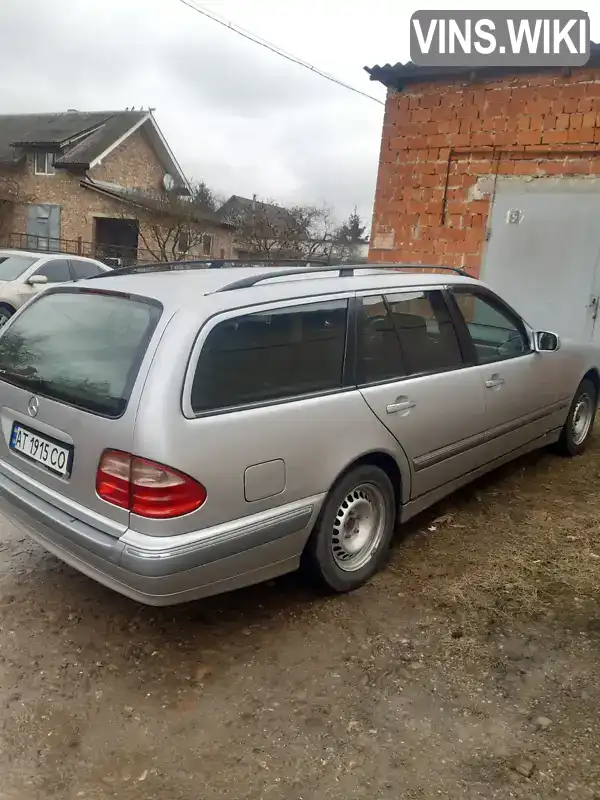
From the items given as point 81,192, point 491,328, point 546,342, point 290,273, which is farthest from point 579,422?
point 81,192

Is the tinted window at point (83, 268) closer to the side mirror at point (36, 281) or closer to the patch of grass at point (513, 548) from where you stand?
the side mirror at point (36, 281)

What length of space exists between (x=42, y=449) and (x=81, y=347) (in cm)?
48

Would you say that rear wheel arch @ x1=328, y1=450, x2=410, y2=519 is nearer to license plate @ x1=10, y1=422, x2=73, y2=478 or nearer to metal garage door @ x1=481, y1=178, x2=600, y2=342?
license plate @ x1=10, y1=422, x2=73, y2=478

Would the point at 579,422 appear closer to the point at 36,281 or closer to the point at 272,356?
the point at 272,356

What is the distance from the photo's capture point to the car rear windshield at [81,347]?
8.56ft

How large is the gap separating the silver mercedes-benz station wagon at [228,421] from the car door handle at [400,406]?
0.03ft

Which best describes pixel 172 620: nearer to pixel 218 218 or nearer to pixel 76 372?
pixel 76 372

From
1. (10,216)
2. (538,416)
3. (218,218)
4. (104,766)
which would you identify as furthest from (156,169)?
(104,766)

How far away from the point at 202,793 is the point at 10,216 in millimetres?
33414

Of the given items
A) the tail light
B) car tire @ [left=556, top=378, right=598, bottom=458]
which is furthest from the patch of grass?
the tail light

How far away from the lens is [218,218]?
31516 millimetres

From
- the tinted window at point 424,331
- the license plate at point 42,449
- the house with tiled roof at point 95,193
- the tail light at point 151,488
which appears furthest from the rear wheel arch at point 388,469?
the house with tiled roof at point 95,193

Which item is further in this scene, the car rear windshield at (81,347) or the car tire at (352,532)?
the car tire at (352,532)

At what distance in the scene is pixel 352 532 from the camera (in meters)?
3.30
